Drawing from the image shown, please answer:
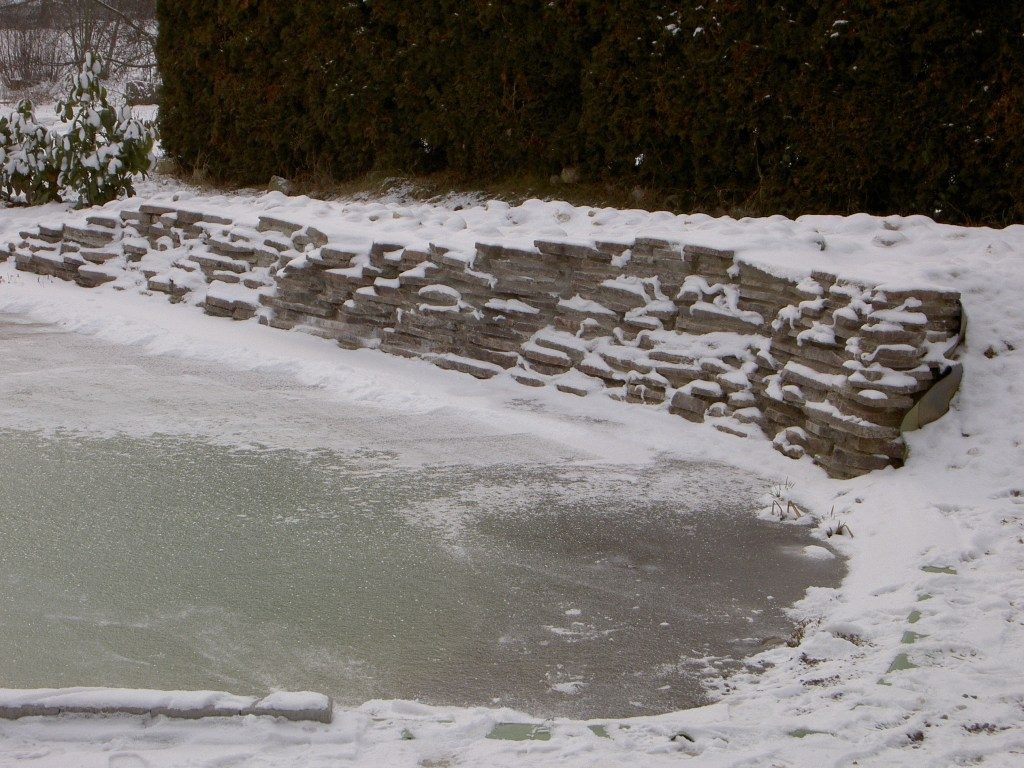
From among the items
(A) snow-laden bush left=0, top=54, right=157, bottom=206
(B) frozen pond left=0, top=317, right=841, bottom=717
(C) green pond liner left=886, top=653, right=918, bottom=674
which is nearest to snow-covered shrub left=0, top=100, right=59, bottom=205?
(A) snow-laden bush left=0, top=54, right=157, bottom=206

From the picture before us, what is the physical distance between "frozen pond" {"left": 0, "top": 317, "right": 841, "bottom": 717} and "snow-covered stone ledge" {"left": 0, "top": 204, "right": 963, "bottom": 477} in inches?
25.8

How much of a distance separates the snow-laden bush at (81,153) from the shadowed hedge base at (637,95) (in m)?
1.19

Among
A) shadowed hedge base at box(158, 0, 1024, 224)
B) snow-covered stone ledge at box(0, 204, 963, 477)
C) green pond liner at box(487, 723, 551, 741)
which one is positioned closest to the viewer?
green pond liner at box(487, 723, 551, 741)

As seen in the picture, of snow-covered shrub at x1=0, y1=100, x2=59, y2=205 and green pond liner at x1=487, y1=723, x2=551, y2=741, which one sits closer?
green pond liner at x1=487, y1=723, x2=551, y2=741

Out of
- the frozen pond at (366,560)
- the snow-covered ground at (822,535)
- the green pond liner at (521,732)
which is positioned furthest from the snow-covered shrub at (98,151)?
the green pond liner at (521,732)

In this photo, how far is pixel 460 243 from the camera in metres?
7.38

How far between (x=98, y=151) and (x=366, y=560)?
8.07 m

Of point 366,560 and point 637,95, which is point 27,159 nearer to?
point 637,95

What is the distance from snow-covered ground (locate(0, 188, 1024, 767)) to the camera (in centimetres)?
299

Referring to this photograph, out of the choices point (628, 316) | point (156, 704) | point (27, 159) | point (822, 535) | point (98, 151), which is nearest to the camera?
point (156, 704)

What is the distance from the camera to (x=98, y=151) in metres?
11.0

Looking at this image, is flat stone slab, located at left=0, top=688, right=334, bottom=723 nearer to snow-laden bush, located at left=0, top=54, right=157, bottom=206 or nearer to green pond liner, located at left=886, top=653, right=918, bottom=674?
green pond liner, located at left=886, top=653, right=918, bottom=674

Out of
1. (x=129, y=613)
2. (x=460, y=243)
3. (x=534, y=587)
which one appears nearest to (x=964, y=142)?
(x=460, y=243)

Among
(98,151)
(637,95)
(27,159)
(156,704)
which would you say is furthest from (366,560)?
(27,159)
